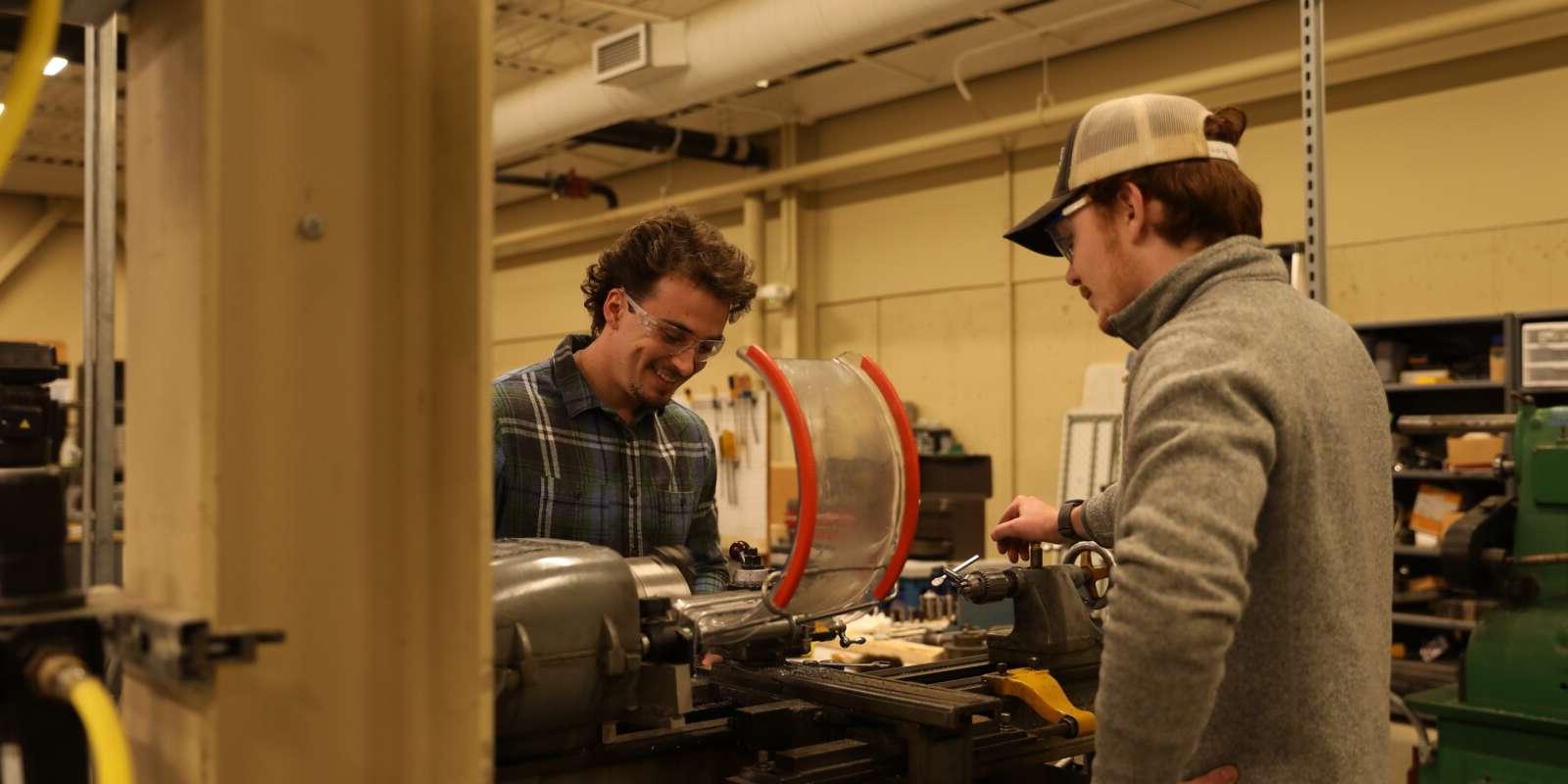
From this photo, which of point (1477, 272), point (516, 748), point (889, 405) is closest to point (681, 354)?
point (889, 405)

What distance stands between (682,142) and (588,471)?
5.17m

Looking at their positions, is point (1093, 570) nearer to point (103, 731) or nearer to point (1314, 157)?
point (1314, 157)

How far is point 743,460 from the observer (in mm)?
6688

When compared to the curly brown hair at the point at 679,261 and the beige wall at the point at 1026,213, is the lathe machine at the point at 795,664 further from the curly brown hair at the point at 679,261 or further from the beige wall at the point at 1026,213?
the beige wall at the point at 1026,213

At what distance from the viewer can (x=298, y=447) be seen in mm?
810

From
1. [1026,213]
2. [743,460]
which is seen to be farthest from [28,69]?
A: [743,460]

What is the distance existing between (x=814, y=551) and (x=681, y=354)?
722 millimetres

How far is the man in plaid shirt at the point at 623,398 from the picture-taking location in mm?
1873

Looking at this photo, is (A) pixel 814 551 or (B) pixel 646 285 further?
(B) pixel 646 285

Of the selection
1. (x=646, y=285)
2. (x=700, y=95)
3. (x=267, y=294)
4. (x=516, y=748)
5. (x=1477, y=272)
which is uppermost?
(x=700, y=95)

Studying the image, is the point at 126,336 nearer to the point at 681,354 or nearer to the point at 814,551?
the point at 814,551

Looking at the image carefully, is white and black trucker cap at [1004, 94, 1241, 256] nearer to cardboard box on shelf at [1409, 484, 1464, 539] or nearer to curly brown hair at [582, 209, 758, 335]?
curly brown hair at [582, 209, 758, 335]

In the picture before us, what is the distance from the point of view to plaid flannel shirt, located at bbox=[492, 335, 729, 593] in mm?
1862

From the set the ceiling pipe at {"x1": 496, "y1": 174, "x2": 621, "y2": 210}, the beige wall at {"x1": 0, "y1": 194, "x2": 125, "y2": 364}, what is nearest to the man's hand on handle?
the ceiling pipe at {"x1": 496, "y1": 174, "x2": 621, "y2": 210}
